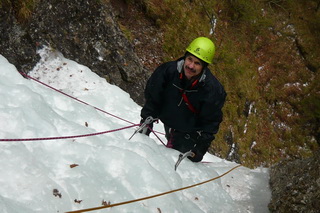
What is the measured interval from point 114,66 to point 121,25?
1615 mm

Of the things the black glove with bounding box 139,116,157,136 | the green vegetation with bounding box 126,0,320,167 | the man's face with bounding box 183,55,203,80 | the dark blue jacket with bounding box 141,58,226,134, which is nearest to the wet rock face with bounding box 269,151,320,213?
the dark blue jacket with bounding box 141,58,226,134

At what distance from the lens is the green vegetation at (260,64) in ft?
31.1

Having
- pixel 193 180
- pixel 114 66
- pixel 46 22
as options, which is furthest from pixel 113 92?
pixel 193 180

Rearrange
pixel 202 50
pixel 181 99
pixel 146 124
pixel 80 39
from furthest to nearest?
pixel 80 39, pixel 146 124, pixel 181 99, pixel 202 50

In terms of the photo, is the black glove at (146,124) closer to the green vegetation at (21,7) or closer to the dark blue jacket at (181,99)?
the dark blue jacket at (181,99)

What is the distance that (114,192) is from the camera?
3287mm

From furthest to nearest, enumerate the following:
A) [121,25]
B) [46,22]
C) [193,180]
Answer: [121,25] → [46,22] → [193,180]

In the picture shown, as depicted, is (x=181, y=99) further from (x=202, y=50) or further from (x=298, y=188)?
(x=298, y=188)

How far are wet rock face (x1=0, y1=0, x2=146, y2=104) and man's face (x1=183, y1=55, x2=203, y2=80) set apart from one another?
12.0 ft

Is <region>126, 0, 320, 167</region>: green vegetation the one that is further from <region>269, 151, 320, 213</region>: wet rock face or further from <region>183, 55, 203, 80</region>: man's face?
<region>183, 55, 203, 80</region>: man's face

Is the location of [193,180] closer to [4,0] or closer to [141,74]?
[141,74]

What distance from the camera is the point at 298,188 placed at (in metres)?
3.76

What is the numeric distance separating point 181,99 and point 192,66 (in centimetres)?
60

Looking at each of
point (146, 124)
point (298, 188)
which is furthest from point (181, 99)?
point (298, 188)
